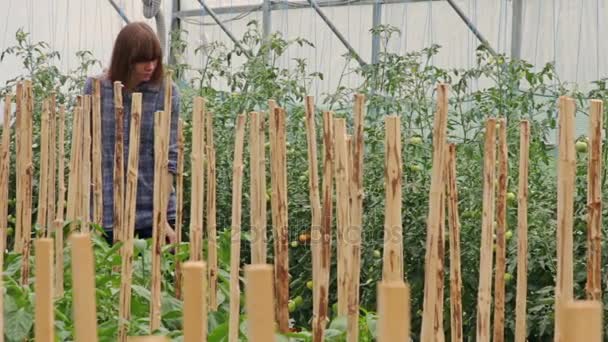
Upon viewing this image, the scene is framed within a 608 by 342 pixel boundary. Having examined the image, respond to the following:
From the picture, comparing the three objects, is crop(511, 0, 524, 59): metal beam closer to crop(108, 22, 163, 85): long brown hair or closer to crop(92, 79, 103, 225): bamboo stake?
crop(108, 22, 163, 85): long brown hair

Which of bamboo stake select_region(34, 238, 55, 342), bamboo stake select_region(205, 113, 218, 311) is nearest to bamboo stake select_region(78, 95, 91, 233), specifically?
bamboo stake select_region(205, 113, 218, 311)

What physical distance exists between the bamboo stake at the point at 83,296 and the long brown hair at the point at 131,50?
206cm

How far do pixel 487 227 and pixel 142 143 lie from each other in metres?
1.39

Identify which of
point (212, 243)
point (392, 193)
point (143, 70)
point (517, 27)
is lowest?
point (212, 243)

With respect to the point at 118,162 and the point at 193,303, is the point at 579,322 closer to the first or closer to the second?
the point at 193,303

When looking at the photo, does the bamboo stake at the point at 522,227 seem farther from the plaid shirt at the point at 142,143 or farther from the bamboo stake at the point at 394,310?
the plaid shirt at the point at 142,143

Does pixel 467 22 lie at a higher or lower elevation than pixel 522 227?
higher

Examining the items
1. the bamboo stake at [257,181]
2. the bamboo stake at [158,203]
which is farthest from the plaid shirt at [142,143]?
the bamboo stake at [257,181]

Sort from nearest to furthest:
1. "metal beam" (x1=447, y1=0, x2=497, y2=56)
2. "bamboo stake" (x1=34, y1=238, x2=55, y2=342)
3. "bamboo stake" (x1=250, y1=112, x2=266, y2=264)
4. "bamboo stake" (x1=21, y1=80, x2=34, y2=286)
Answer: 1. "bamboo stake" (x1=34, y1=238, x2=55, y2=342)
2. "bamboo stake" (x1=250, y1=112, x2=266, y2=264)
3. "bamboo stake" (x1=21, y1=80, x2=34, y2=286)
4. "metal beam" (x1=447, y1=0, x2=497, y2=56)

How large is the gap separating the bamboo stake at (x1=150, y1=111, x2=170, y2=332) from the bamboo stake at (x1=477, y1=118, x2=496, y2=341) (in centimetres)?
53

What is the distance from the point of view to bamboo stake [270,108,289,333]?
5.86ft

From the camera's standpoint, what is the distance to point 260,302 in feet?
2.06

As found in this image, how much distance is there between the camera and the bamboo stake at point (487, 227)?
1591mm

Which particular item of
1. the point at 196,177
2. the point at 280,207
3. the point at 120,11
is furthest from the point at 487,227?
the point at 120,11
